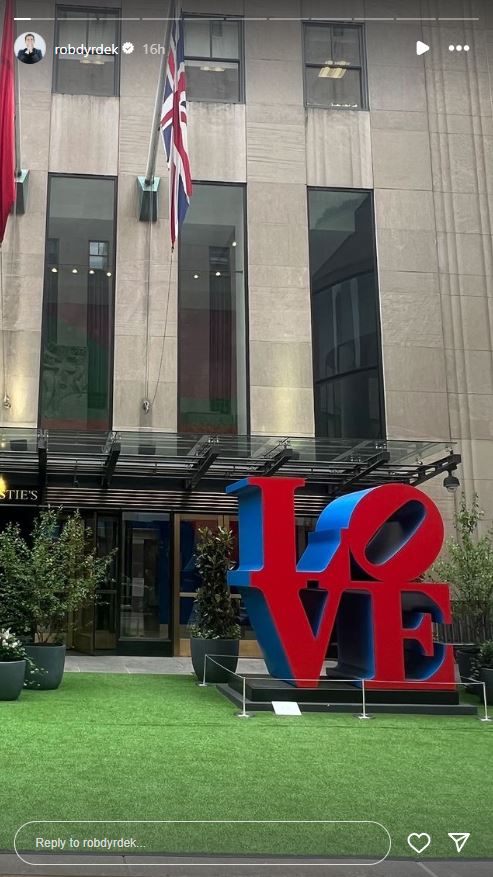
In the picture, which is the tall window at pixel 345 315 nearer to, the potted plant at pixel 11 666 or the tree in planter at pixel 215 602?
the tree in planter at pixel 215 602

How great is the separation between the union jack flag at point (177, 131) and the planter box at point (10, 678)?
7.61 m

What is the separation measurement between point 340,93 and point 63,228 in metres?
7.88

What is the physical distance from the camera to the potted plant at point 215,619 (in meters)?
13.1

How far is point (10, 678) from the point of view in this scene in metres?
10.8

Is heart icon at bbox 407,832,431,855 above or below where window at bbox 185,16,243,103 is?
below

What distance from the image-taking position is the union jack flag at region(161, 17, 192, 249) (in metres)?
12.4

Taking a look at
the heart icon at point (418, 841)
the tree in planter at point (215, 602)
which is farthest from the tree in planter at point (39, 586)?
the heart icon at point (418, 841)

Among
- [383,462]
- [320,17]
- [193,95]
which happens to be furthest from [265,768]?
[193,95]

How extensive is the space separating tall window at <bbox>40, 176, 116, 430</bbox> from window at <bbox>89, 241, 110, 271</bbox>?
24 millimetres

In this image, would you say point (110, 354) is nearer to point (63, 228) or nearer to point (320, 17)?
point (63, 228)

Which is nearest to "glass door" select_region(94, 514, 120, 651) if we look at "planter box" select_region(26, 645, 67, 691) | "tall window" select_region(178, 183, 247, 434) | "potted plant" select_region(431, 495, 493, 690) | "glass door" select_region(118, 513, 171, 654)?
"glass door" select_region(118, 513, 171, 654)

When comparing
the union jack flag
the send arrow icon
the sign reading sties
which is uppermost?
the union jack flag

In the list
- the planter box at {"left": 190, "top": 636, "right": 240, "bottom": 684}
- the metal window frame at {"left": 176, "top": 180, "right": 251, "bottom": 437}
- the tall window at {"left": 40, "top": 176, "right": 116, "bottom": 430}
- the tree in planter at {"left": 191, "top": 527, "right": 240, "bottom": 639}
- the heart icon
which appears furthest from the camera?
the metal window frame at {"left": 176, "top": 180, "right": 251, "bottom": 437}

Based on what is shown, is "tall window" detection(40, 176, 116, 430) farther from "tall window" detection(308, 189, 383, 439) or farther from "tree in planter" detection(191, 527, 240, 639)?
"tree in planter" detection(191, 527, 240, 639)
